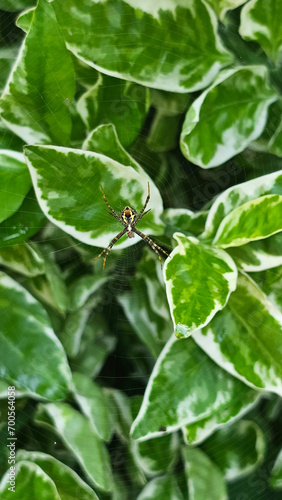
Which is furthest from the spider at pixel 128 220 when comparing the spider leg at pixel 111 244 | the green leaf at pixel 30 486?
the green leaf at pixel 30 486

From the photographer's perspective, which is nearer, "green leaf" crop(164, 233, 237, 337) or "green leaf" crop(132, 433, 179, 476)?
"green leaf" crop(164, 233, 237, 337)

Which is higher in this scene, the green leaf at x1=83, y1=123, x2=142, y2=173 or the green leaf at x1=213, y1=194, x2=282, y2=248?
the green leaf at x1=83, y1=123, x2=142, y2=173

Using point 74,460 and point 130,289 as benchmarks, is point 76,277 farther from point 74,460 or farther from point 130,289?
point 74,460

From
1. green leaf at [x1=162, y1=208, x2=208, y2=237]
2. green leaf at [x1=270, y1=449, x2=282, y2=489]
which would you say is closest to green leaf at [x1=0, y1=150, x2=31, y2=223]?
green leaf at [x1=162, y1=208, x2=208, y2=237]

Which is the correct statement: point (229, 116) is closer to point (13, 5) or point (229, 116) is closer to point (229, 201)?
point (229, 201)

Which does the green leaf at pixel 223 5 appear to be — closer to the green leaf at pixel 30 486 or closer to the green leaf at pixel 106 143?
the green leaf at pixel 106 143

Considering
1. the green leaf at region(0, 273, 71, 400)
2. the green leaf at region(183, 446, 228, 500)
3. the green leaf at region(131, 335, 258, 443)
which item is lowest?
the green leaf at region(183, 446, 228, 500)

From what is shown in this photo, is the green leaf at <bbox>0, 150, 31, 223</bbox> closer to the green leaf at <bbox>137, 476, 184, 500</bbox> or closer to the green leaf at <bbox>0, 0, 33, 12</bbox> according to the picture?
the green leaf at <bbox>0, 0, 33, 12</bbox>
